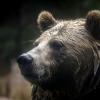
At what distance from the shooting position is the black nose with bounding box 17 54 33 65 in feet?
22.4

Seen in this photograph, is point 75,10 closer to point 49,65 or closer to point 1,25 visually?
point 1,25

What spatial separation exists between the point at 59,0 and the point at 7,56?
2824 millimetres

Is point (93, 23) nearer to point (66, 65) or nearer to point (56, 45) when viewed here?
point (56, 45)

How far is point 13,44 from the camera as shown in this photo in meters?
22.3

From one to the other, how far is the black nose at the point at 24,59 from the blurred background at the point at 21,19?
12.3m

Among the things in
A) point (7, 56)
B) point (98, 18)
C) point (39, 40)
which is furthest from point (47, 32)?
point (7, 56)

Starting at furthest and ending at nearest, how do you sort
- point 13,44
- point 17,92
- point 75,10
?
point 13,44
point 75,10
point 17,92

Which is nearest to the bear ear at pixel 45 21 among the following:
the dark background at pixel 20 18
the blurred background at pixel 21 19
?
the blurred background at pixel 21 19

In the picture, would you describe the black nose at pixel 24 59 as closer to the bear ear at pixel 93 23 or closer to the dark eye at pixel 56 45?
the dark eye at pixel 56 45

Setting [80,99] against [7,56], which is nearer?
[80,99]

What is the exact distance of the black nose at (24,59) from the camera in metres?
6.83

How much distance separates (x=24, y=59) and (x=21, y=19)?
16.2m

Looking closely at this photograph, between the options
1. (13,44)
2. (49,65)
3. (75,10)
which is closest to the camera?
(49,65)

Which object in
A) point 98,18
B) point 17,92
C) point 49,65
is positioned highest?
point 98,18
